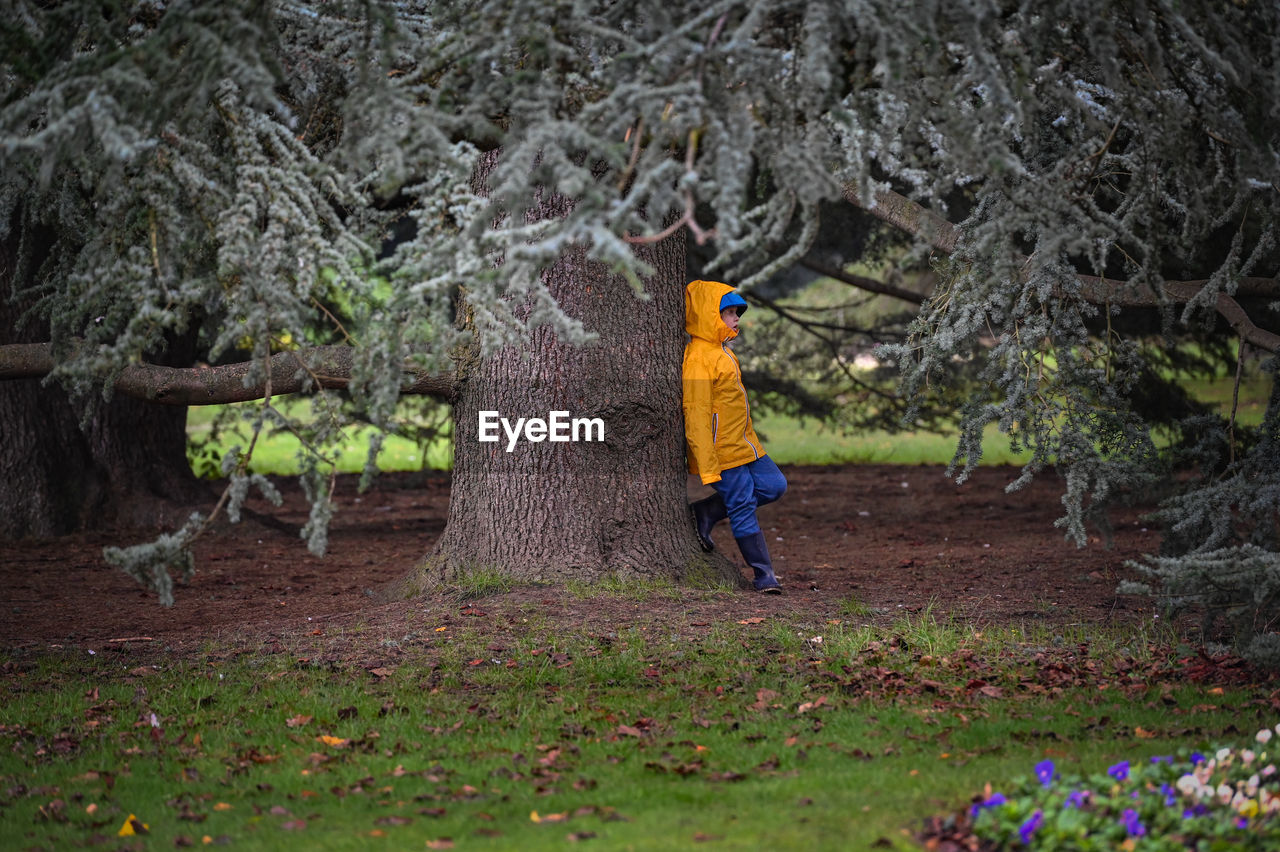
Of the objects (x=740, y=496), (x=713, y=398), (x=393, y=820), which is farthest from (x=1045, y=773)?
(x=713, y=398)

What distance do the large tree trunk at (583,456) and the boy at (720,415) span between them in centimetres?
15

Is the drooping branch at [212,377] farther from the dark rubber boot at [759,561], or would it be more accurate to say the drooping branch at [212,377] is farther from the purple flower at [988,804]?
the purple flower at [988,804]

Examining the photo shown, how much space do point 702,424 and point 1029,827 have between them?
3784 millimetres

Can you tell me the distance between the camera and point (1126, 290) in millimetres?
6207

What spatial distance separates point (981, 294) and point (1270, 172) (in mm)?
1682

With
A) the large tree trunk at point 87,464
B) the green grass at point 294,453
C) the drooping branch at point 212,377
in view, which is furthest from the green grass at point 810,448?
the drooping branch at point 212,377

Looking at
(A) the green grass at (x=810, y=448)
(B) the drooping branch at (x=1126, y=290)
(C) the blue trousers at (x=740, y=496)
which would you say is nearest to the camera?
(B) the drooping branch at (x=1126, y=290)

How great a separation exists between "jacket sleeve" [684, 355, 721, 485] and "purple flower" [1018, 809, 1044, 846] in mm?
3628

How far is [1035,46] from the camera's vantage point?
13.6 ft

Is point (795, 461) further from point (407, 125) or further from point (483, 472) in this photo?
point (407, 125)

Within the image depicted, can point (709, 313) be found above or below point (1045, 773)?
above

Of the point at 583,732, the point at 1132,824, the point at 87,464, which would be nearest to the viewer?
the point at 1132,824

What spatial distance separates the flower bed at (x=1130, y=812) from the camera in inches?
135

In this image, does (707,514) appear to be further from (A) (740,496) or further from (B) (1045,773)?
(B) (1045,773)
